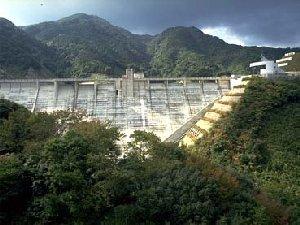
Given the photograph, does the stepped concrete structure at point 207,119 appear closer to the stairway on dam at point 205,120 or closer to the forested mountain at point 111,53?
the stairway on dam at point 205,120

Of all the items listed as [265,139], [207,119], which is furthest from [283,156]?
[207,119]

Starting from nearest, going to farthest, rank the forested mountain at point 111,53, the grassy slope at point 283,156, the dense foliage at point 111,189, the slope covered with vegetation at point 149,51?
the dense foliage at point 111,189, the grassy slope at point 283,156, the forested mountain at point 111,53, the slope covered with vegetation at point 149,51

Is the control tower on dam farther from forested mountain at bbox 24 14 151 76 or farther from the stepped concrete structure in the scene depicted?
forested mountain at bbox 24 14 151 76

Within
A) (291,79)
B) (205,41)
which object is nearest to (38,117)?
(291,79)

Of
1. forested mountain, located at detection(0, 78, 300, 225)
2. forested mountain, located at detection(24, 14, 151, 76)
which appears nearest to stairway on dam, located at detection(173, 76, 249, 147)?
forested mountain, located at detection(0, 78, 300, 225)

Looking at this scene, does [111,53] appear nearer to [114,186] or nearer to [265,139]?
[265,139]

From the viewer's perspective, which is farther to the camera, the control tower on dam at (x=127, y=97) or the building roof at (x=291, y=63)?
the building roof at (x=291, y=63)

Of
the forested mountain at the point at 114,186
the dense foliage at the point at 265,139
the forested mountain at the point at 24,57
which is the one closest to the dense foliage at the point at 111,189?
the forested mountain at the point at 114,186
